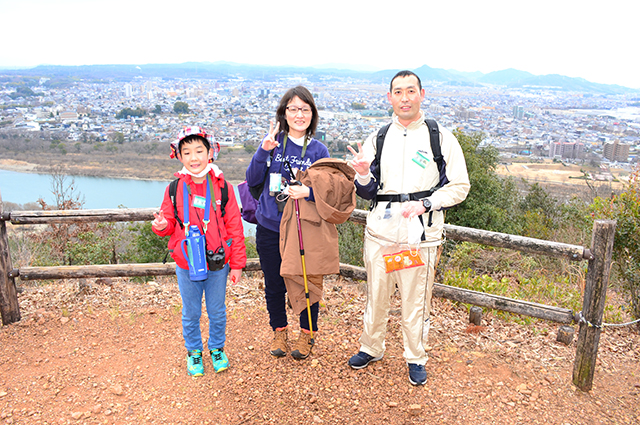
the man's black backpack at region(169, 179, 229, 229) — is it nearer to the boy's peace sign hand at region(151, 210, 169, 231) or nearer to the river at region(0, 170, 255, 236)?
the boy's peace sign hand at region(151, 210, 169, 231)

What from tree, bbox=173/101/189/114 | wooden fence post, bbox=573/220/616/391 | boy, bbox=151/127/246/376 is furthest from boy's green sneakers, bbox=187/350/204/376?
tree, bbox=173/101/189/114

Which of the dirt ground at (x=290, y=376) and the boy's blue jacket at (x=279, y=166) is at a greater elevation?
the boy's blue jacket at (x=279, y=166)

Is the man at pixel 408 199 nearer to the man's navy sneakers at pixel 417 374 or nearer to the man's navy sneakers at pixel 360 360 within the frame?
the man's navy sneakers at pixel 417 374

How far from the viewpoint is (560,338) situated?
349 cm

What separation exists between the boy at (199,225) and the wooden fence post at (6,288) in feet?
5.63

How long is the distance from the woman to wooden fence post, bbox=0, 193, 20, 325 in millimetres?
2228

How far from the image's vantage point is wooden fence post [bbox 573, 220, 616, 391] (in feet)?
8.82

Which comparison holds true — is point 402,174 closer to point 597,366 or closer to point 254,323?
point 254,323

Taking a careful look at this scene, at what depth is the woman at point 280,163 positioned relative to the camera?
8.82 ft

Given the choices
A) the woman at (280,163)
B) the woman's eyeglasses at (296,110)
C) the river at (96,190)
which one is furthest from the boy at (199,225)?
the river at (96,190)

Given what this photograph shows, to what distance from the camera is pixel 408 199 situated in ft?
8.71

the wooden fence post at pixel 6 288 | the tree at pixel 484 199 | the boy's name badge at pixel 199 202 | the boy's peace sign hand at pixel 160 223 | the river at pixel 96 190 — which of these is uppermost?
the boy's name badge at pixel 199 202

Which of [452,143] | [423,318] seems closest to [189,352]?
[423,318]

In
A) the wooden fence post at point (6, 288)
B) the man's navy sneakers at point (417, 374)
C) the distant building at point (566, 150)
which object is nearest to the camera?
the man's navy sneakers at point (417, 374)
